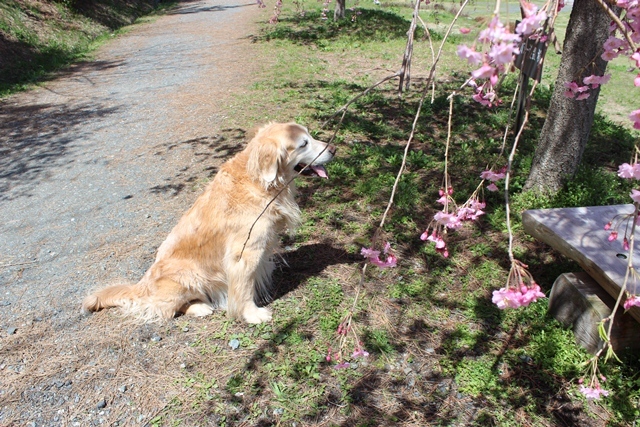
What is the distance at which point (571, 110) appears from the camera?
4.14 meters

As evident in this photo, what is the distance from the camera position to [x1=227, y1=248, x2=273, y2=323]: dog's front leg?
3.30m

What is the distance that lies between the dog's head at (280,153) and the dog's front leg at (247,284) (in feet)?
1.92

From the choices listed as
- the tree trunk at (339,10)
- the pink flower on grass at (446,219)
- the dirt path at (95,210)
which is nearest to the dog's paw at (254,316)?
the dirt path at (95,210)

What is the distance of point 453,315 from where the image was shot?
3443 millimetres

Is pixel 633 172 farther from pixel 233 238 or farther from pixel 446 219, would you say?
pixel 233 238

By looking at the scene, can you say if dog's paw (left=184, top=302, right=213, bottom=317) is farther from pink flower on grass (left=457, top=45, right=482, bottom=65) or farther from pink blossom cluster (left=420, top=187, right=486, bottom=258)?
pink flower on grass (left=457, top=45, right=482, bottom=65)

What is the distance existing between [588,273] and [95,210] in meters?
5.00

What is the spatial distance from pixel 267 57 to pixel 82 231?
820 cm

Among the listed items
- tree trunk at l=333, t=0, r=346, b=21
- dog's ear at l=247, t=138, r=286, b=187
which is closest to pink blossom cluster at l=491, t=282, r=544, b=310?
dog's ear at l=247, t=138, r=286, b=187

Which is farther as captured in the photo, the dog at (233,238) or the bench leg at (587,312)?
the dog at (233,238)

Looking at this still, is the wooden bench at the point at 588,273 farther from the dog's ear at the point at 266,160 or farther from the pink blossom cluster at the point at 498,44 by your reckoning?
the dog's ear at the point at 266,160

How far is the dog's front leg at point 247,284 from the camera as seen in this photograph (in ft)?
10.8

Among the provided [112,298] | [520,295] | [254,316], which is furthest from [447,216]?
[112,298]

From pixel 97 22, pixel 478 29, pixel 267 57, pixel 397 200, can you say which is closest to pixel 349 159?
pixel 397 200
